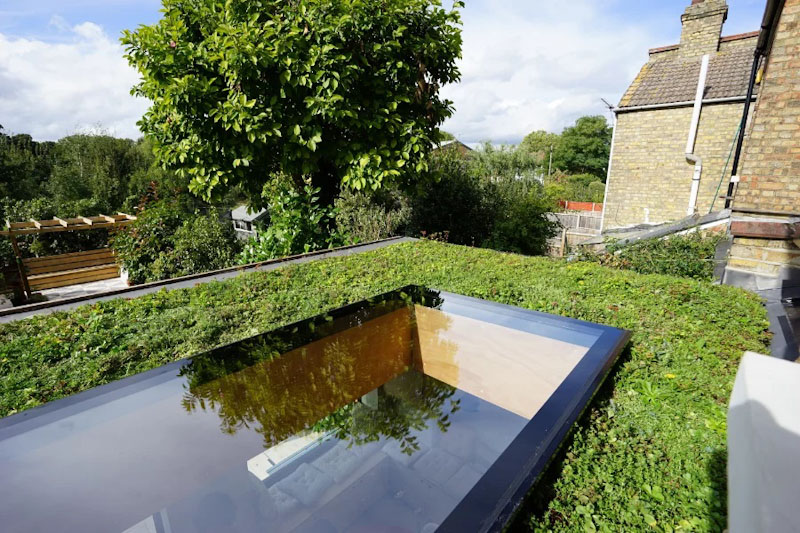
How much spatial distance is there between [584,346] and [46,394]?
11.2ft

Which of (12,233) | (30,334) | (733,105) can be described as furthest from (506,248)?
(12,233)

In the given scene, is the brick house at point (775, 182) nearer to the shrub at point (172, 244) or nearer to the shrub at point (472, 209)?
the shrub at point (472, 209)

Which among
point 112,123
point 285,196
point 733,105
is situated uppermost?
point 112,123

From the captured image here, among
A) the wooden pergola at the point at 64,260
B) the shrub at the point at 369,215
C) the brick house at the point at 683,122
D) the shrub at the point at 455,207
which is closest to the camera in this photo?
the shrub at the point at 369,215

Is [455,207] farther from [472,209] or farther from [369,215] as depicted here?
[369,215]

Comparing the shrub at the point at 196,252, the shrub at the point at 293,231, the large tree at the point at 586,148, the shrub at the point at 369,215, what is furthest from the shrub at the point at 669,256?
the large tree at the point at 586,148

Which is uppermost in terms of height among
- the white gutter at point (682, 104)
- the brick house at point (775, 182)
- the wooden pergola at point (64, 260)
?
the white gutter at point (682, 104)

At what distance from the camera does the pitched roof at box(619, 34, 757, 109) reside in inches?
434

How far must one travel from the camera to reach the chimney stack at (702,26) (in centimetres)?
1141

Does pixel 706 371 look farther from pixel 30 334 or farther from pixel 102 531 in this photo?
pixel 30 334

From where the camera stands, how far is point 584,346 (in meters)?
2.48

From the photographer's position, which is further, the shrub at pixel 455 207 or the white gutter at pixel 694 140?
the white gutter at pixel 694 140

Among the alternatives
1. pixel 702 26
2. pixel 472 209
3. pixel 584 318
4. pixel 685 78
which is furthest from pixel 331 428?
pixel 702 26

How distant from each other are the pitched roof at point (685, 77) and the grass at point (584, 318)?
1057 centimetres
